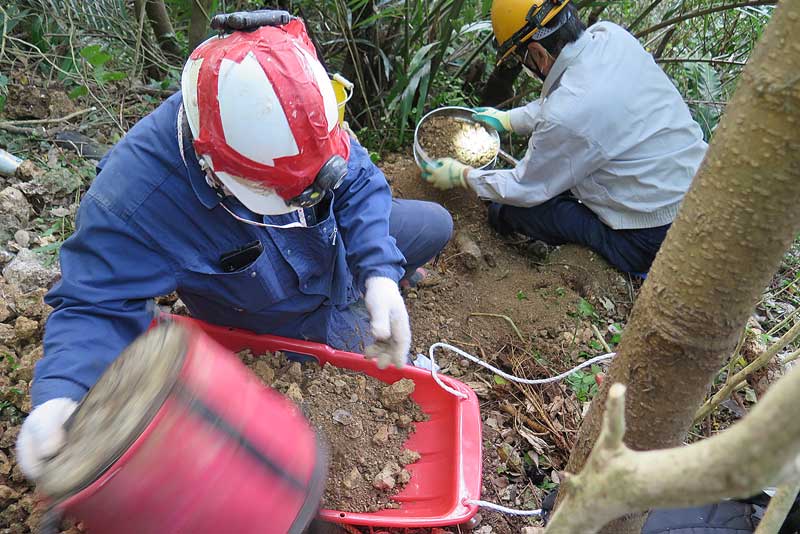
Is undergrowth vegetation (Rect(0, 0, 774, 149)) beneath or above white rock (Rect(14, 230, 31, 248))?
above

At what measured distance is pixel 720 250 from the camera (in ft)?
2.44

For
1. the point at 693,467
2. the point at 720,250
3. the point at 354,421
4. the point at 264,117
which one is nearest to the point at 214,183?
the point at 264,117

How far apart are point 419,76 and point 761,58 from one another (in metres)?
2.45

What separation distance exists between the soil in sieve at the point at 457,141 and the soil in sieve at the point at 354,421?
1.48m

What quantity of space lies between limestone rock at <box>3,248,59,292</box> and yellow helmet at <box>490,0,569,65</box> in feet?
6.77

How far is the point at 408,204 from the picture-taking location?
2336mm

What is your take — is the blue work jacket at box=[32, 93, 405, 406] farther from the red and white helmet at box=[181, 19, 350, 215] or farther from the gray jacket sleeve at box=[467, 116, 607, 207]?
the gray jacket sleeve at box=[467, 116, 607, 207]

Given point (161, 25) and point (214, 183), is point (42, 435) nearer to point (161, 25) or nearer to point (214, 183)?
point (214, 183)

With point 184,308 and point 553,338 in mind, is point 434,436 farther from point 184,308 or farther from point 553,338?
point 184,308

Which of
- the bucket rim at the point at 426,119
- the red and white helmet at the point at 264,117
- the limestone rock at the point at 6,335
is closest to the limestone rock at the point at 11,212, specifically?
the limestone rock at the point at 6,335

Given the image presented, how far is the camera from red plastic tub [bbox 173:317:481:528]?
1483 millimetres

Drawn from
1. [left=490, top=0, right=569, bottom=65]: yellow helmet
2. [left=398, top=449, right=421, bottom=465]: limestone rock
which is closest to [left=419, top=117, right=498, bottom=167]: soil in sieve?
[left=490, top=0, right=569, bottom=65]: yellow helmet

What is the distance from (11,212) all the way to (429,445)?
1.79 meters

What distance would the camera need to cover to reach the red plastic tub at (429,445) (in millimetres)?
1483
